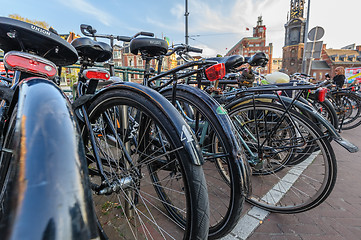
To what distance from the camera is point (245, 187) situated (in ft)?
4.75

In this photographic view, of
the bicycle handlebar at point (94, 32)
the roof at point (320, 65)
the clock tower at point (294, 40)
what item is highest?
the clock tower at point (294, 40)

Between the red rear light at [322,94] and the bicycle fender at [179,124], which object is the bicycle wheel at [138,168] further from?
the red rear light at [322,94]

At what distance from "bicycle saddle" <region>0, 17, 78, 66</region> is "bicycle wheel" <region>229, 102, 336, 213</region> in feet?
5.92

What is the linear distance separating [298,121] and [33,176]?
6.89 ft

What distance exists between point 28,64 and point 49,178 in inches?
34.7

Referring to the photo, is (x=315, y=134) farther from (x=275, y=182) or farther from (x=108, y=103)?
(x=108, y=103)

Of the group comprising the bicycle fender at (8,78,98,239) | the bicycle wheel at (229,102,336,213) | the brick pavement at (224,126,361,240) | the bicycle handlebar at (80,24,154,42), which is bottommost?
the brick pavement at (224,126,361,240)

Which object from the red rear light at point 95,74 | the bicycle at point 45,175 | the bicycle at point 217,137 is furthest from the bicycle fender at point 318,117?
the bicycle at point 45,175

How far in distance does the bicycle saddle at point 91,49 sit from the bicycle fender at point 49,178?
1524 mm

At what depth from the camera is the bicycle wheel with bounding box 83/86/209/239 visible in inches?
42.5

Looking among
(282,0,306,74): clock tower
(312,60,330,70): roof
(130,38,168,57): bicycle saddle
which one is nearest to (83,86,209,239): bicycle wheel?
(130,38,168,57): bicycle saddle

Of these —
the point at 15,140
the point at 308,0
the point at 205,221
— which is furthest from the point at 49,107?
the point at 308,0

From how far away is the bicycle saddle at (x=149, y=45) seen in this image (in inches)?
77.2

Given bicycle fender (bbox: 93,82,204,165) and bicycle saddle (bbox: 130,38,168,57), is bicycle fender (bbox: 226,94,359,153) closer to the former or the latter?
bicycle saddle (bbox: 130,38,168,57)
